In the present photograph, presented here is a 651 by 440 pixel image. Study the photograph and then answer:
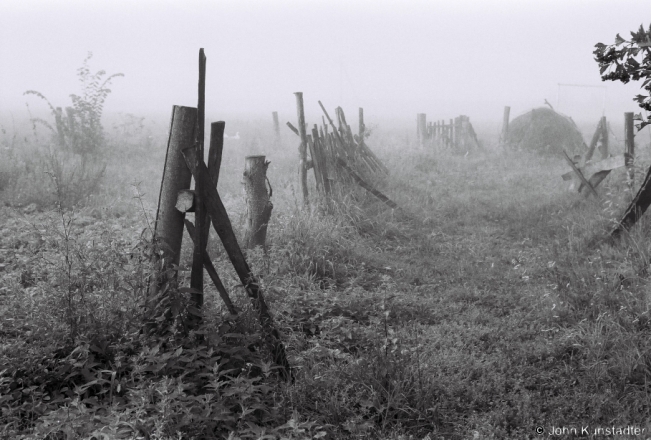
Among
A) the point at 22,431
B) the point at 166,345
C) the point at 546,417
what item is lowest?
the point at 546,417

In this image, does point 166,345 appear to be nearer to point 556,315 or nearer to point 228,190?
point 556,315

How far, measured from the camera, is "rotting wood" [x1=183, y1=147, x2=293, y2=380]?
10.9ft

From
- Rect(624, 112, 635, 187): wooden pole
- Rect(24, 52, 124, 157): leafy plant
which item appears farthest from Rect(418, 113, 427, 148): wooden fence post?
Rect(24, 52, 124, 157): leafy plant

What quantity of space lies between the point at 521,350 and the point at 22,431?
10.9ft

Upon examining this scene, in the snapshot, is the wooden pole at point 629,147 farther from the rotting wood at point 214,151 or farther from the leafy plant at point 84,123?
the leafy plant at point 84,123

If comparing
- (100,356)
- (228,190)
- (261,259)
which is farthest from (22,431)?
(228,190)

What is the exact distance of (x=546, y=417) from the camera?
3.25m

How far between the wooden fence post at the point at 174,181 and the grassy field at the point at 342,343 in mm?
160

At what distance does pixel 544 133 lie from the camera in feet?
51.5

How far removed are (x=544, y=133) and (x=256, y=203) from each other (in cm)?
1233

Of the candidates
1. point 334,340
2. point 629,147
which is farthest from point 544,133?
point 334,340

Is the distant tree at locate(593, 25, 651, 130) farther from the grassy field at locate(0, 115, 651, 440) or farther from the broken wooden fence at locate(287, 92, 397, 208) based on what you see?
the broken wooden fence at locate(287, 92, 397, 208)

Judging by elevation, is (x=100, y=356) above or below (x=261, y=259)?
below

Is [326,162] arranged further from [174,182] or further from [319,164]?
[174,182]
